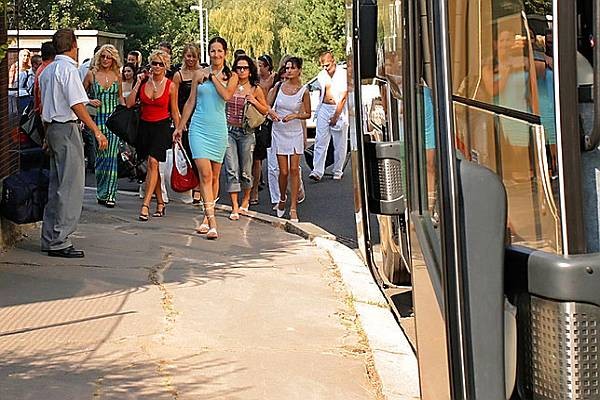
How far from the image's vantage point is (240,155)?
12.2 metres

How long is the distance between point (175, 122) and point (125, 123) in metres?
0.54

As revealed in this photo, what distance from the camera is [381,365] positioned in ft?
20.4

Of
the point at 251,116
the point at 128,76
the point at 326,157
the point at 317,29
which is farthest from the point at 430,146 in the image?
the point at 317,29

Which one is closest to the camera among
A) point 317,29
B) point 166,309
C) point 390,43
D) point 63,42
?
point 390,43

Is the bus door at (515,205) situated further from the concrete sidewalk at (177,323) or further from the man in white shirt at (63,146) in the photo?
the man in white shirt at (63,146)

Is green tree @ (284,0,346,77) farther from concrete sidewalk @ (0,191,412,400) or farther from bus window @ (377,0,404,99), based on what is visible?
bus window @ (377,0,404,99)

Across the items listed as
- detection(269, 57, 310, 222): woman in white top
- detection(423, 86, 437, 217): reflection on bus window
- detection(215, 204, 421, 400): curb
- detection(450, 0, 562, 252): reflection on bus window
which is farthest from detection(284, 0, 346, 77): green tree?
detection(450, 0, 562, 252): reflection on bus window

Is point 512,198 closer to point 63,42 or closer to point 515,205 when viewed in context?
point 515,205

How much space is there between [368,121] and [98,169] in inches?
253

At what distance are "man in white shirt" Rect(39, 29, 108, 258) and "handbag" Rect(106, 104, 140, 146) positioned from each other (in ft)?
8.20

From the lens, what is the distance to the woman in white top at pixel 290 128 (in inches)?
476

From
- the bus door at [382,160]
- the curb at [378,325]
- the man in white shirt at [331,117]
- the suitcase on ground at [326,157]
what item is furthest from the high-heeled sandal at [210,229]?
the suitcase on ground at [326,157]

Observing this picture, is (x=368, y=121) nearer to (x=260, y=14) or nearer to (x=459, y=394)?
(x=459, y=394)

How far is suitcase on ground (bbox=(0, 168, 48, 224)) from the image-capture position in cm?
888
